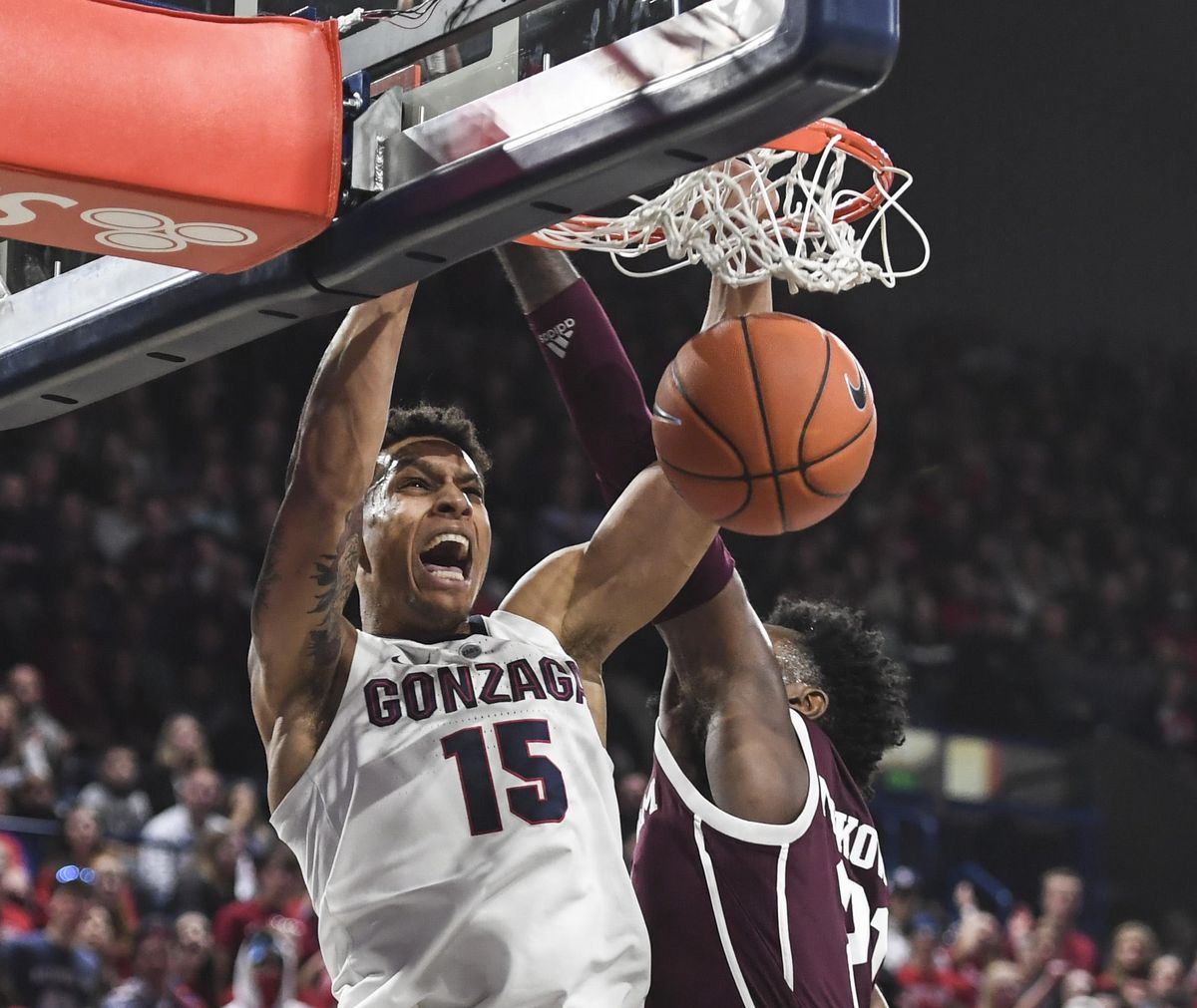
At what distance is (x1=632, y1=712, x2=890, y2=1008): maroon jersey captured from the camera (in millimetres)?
3090

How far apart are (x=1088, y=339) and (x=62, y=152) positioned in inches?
491

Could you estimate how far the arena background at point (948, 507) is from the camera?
8.08 m

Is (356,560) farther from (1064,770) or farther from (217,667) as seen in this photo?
(1064,770)

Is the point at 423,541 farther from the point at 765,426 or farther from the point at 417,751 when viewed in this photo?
the point at 765,426

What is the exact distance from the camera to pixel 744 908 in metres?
3.11

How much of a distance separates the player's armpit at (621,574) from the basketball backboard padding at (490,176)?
840 mm

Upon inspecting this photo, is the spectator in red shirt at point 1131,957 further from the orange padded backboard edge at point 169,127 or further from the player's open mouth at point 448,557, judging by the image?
the orange padded backboard edge at point 169,127

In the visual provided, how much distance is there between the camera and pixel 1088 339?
13.9 meters

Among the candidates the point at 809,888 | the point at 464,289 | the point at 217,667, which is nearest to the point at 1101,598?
the point at 464,289

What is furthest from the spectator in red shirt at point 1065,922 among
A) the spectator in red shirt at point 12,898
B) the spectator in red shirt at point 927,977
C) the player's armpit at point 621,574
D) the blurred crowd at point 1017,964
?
the player's armpit at point 621,574

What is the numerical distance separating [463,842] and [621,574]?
65cm

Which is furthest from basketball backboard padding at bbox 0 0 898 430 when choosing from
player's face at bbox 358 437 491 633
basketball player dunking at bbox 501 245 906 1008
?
basketball player dunking at bbox 501 245 906 1008

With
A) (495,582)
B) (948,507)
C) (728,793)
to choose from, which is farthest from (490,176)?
(948,507)

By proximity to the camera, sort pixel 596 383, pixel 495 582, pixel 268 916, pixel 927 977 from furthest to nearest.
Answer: pixel 495 582 → pixel 927 977 → pixel 268 916 → pixel 596 383
